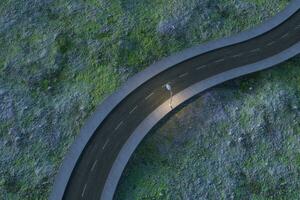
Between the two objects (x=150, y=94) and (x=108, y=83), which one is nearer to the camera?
(x=150, y=94)

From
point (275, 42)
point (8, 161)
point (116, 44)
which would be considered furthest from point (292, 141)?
point (8, 161)

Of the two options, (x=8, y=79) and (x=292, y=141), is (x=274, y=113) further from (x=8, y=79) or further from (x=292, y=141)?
(x=8, y=79)

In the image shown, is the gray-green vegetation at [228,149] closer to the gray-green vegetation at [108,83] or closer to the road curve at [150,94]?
the gray-green vegetation at [108,83]

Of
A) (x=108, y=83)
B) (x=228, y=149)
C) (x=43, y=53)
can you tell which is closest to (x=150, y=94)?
(x=108, y=83)

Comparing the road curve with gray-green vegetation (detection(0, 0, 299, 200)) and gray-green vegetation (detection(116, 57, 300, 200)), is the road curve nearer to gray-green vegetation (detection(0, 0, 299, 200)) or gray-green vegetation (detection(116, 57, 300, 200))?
gray-green vegetation (detection(0, 0, 299, 200))

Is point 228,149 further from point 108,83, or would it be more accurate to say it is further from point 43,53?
point 43,53

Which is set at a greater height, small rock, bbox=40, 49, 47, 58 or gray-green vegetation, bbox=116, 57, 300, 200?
small rock, bbox=40, 49, 47, 58

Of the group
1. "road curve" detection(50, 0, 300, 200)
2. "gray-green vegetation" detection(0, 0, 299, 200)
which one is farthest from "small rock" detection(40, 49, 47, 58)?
"road curve" detection(50, 0, 300, 200)

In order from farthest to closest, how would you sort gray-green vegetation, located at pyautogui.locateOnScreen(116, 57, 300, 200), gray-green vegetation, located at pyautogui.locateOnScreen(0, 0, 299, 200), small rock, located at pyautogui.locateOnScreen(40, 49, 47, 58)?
small rock, located at pyautogui.locateOnScreen(40, 49, 47, 58) < gray-green vegetation, located at pyautogui.locateOnScreen(0, 0, 299, 200) < gray-green vegetation, located at pyautogui.locateOnScreen(116, 57, 300, 200)
